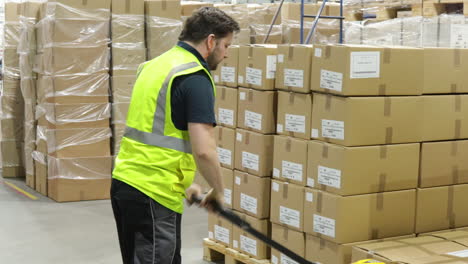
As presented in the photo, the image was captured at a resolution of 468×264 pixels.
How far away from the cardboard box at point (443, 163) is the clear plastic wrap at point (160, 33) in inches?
175

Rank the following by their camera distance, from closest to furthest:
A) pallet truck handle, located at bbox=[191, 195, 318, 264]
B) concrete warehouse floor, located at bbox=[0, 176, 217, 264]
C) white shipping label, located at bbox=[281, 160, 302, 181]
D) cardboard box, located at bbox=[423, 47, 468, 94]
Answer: pallet truck handle, located at bbox=[191, 195, 318, 264] < cardboard box, located at bbox=[423, 47, 468, 94] < white shipping label, located at bbox=[281, 160, 302, 181] < concrete warehouse floor, located at bbox=[0, 176, 217, 264]

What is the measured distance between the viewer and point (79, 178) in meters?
8.23

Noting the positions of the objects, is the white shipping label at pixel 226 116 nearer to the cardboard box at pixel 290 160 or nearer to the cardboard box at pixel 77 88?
the cardboard box at pixel 290 160

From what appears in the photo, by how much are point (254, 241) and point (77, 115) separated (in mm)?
3677

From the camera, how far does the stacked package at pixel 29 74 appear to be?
8875 millimetres

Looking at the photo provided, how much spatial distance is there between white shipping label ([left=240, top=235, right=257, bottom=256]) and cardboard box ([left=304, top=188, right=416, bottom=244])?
2.18 feet

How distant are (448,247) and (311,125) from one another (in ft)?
3.73

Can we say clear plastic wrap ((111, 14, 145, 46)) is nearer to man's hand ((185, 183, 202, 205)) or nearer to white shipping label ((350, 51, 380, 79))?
white shipping label ((350, 51, 380, 79))

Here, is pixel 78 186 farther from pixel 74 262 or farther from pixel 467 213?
pixel 467 213

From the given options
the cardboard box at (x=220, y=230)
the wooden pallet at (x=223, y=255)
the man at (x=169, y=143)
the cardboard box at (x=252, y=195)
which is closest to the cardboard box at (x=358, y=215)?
the cardboard box at (x=252, y=195)

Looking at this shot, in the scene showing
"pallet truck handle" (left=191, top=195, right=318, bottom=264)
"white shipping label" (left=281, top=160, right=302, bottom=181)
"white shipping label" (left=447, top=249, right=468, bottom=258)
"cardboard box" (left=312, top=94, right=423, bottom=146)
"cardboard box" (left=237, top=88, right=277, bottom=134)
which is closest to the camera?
"pallet truck handle" (left=191, top=195, right=318, bottom=264)

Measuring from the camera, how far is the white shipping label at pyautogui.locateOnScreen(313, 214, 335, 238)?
14.5ft

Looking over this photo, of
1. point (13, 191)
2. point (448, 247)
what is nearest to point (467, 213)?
point (448, 247)

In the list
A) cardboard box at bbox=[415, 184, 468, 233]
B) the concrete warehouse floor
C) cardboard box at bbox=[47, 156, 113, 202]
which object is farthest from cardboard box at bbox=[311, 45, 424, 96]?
cardboard box at bbox=[47, 156, 113, 202]
